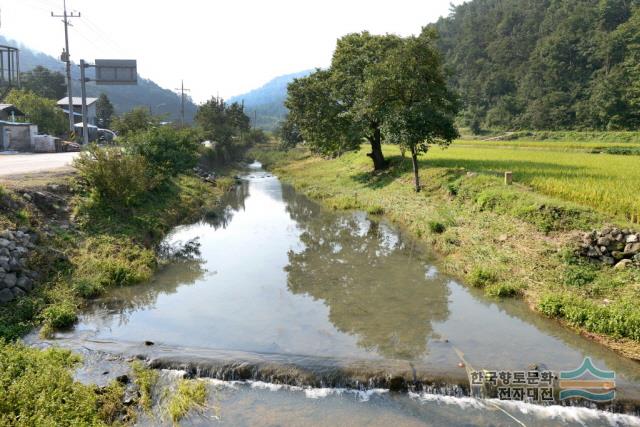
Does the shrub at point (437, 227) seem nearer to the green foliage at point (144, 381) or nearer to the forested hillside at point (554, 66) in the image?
the green foliage at point (144, 381)

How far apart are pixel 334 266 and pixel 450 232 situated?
5250 millimetres

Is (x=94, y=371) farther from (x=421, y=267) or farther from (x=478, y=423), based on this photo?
(x=421, y=267)

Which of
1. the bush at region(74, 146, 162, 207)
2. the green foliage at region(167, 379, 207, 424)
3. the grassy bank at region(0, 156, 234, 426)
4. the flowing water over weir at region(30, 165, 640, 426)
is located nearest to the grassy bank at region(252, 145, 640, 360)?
the flowing water over weir at region(30, 165, 640, 426)

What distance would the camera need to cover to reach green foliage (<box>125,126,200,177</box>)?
28.4m

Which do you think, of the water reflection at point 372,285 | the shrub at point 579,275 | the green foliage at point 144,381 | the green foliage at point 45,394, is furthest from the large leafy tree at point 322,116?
the green foliage at point 45,394

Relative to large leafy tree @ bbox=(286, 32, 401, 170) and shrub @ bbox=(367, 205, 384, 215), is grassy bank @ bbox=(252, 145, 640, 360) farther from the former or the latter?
large leafy tree @ bbox=(286, 32, 401, 170)

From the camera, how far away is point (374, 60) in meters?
33.7

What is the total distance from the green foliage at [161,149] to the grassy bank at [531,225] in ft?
35.1

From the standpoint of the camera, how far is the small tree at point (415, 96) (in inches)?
1014

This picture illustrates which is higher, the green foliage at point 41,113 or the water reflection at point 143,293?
the green foliage at point 41,113

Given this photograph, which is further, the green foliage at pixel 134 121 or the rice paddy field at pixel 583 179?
the green foliage at pixel 134 121

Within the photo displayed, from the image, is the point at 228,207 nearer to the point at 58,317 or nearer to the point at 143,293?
the point at 143,293

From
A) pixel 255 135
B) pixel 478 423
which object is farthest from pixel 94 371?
pixel 255 135

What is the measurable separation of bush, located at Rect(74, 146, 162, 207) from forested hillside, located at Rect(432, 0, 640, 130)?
6517cm
